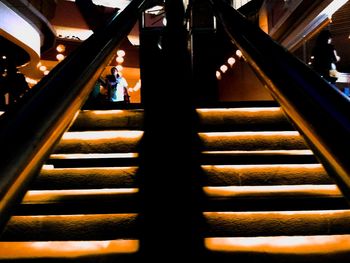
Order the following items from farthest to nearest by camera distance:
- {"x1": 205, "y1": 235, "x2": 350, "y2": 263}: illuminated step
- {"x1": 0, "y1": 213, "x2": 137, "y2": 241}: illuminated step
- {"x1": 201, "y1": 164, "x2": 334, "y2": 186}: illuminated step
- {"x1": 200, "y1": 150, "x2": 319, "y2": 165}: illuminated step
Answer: {"x1": 200, "y1": 150, "x2": 319, "y2": 165}: illuminated step < {"x1": 201, "y1": 164, "x2": 334, "y2": 186}: illuminated step < {"x1": 0, "y1": 213, "x2": 137, "y2": 241}: illuminated step < {"x1": 205, "y1": 235, "x2": 350, "y2": 263}: illuminated step

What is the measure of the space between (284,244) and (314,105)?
3.20ft

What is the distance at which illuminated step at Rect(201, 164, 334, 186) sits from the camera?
2.40 m

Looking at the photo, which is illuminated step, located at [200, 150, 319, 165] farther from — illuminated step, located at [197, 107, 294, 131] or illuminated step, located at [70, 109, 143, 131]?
illuminated step, located at [70, 109, 143, 131]

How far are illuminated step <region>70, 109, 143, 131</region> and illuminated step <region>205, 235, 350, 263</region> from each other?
4.72 feet

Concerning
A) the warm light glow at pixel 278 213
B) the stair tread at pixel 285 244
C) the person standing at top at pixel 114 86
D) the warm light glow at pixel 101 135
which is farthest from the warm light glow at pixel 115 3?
the stair tread at pixel 285 244

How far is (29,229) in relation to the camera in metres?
2.08

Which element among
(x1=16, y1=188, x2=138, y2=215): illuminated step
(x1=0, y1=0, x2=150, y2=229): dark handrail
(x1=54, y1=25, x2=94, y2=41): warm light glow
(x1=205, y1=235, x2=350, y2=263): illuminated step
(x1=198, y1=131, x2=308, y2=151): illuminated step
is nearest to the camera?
(x1=0, y1=0, x2=150, y2=229): dark handrail

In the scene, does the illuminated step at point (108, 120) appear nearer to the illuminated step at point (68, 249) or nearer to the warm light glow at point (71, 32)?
the illuminated step at point (68, 249)

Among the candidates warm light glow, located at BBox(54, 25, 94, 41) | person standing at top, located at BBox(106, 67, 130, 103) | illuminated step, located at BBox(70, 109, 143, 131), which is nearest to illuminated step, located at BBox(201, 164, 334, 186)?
illuminated step, located at BBox(70, 109, 143, 131)

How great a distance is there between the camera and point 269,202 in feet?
7.07

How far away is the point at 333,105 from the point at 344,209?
3.79 ft

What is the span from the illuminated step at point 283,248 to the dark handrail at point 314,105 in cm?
69

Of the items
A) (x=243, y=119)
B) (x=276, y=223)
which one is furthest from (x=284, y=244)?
(x=243, y=119)

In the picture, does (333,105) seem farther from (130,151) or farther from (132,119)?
(132,119)
